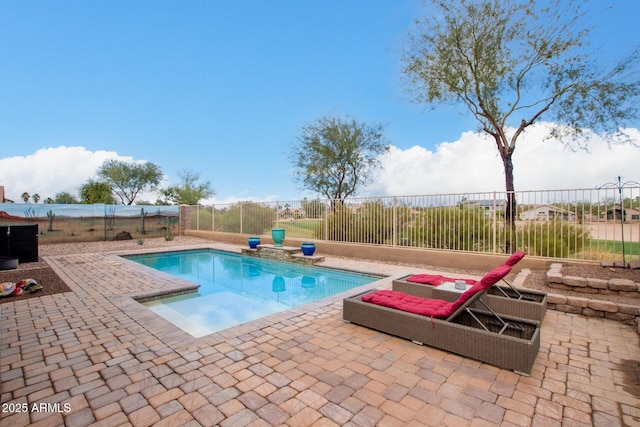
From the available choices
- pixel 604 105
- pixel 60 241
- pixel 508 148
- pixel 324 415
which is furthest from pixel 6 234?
pixel 604 105

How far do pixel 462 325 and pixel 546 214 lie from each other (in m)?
5.71

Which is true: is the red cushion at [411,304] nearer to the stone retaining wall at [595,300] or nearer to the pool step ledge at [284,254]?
the stone retaining wall at [595,300]

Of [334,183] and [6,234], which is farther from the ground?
[334,183]

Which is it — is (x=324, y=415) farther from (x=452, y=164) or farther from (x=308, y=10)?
(x=308, y=10)

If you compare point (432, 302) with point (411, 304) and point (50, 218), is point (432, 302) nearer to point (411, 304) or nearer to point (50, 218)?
point (411, 304)

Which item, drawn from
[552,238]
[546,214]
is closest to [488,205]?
[546,214]

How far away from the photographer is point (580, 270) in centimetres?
611

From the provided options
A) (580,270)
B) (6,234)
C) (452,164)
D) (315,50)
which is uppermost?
(315,50)

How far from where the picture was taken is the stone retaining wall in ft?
14.0

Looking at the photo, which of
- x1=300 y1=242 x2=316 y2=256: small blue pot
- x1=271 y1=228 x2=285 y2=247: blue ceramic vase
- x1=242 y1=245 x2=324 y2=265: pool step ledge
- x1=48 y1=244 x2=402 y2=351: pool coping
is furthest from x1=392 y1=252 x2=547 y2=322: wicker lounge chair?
x1=271 y1=228 x2=285 y2=247: blue ceramic vase

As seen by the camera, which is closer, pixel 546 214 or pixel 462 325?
pixel 462 325

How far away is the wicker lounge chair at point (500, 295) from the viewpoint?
4.12 m

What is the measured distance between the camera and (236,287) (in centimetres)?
744

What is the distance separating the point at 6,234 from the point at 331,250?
995cm
